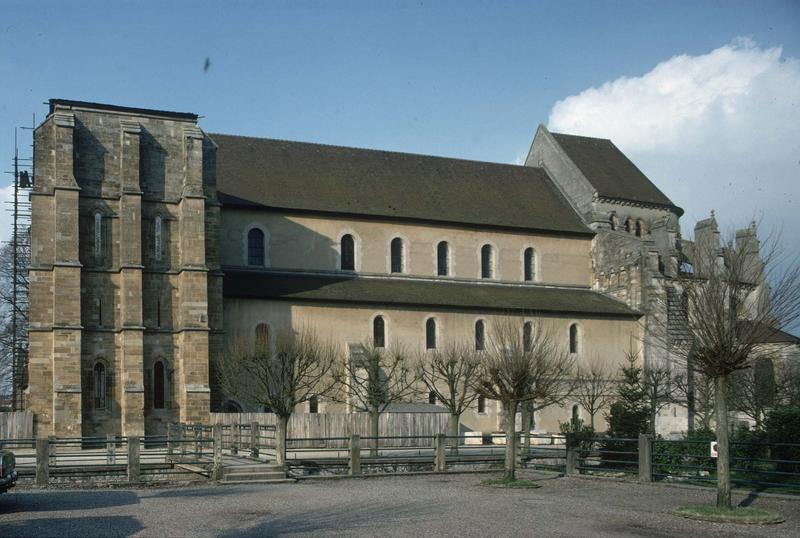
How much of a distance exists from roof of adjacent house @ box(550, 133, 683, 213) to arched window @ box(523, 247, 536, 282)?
17.2 feet

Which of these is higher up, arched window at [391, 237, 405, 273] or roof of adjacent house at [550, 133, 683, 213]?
roof of adjacent house at [550, 133, 683, 213]

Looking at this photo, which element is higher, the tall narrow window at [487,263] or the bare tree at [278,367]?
the tall narrow window at [487,263]

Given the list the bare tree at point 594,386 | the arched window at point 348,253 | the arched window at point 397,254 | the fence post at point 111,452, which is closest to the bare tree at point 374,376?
the arched window at point 348,253

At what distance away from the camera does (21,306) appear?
58.0 m

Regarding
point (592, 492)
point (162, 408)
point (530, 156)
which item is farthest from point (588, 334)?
point (592, 492)

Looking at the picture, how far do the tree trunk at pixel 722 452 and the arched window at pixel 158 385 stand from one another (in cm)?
2535

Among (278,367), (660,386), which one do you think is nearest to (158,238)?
(278,367)

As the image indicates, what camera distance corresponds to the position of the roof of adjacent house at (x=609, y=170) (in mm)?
54697

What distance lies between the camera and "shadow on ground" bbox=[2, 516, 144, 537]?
15.1 meters

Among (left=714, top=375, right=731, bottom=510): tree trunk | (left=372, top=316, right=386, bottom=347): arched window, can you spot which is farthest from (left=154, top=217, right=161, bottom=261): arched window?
(left=714, top=375, right=731, bottom=510): tree trunk

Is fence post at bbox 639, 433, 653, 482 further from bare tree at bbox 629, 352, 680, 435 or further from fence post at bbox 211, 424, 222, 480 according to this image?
bare tree at bbox 629, 352, 680, 435

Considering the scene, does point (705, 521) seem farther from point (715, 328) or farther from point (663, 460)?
point (663, 460)

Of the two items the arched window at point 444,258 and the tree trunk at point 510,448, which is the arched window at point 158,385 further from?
the tree trunk at point 510,448

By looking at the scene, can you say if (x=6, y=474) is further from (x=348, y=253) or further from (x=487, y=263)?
(x=487, y=263)
